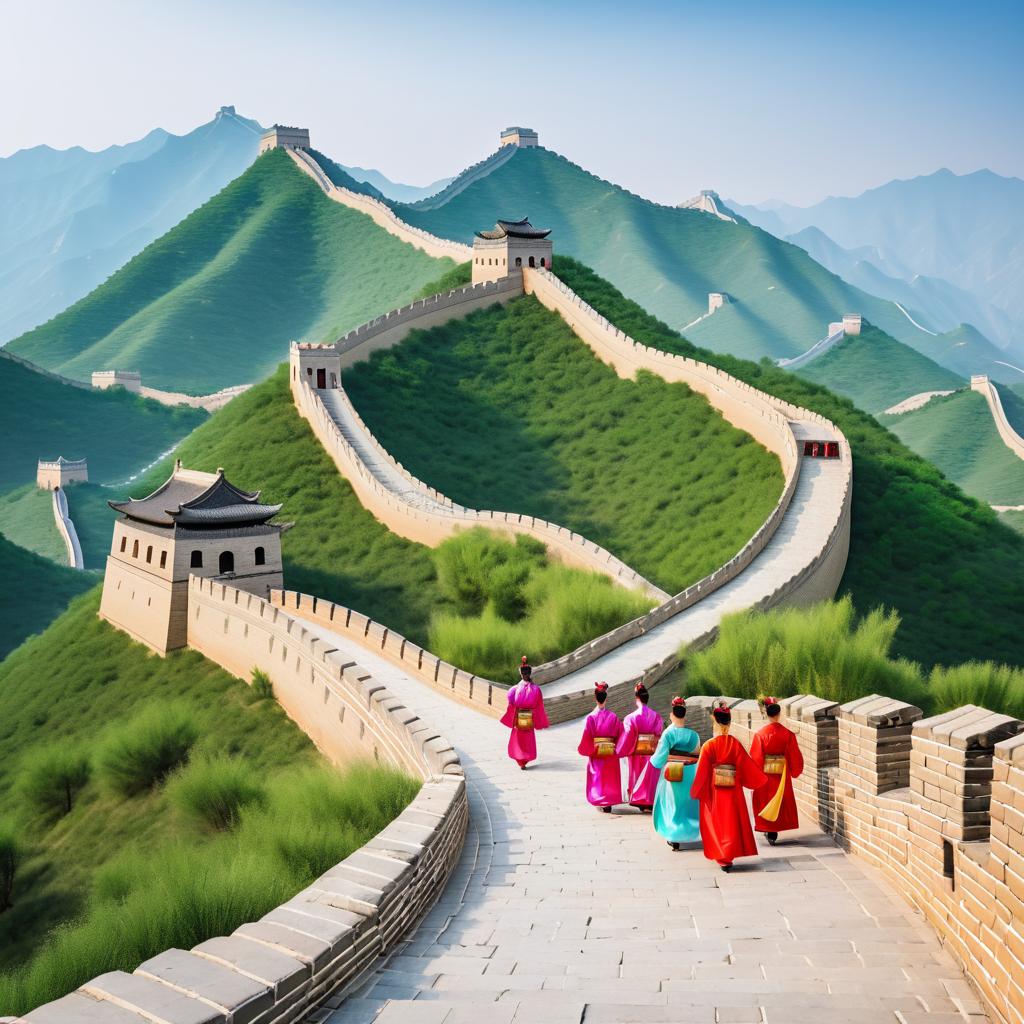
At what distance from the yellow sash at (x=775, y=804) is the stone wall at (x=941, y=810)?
385 mm

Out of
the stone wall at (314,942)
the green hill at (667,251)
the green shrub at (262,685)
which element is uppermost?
the green hill at (667,251)

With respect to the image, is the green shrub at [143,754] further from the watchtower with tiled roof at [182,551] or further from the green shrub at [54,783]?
the watchtower with tiled roof at [182,551]

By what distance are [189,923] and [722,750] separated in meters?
3.98

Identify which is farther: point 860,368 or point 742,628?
point 860,368

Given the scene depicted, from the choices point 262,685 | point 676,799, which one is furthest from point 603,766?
point 262,685

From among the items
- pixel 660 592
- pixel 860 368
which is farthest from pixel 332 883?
pixel 860 368

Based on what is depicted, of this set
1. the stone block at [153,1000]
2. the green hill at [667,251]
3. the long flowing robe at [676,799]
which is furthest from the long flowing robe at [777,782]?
the green hill at [667,251]

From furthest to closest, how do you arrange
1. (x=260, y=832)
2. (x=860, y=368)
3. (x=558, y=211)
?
(x=558, y=211) < (x=860, y=368) < (x=260, y=832)

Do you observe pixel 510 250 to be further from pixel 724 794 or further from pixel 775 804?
pixel 724 794

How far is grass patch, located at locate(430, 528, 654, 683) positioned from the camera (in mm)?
21125

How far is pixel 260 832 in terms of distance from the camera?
1135cm

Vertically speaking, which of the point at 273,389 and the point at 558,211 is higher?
the point at 558,211

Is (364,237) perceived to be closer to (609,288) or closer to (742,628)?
(609,288)

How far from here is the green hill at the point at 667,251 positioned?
10750 cm
